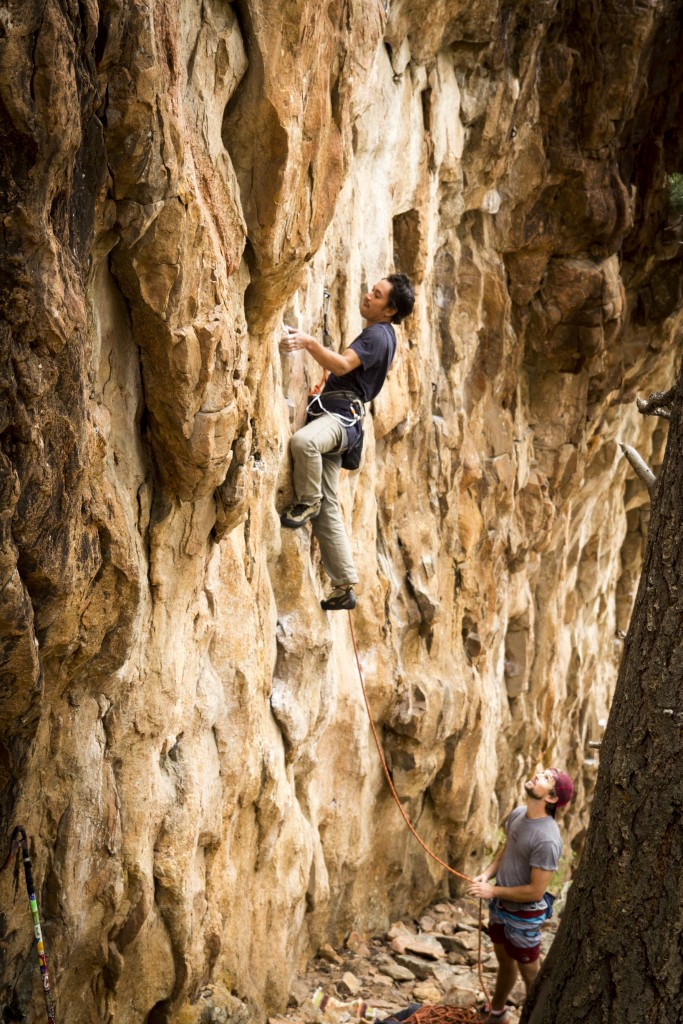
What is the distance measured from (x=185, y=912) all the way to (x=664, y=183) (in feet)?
32.0

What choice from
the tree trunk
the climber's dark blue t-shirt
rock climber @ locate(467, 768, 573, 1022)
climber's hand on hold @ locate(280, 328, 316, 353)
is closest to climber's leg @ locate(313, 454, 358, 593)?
the climber's dark blue t-shirt

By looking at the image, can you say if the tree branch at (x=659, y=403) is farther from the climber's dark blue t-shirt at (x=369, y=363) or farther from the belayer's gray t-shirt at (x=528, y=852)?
the belayer's gray t-shirt at (x=528, y=852)

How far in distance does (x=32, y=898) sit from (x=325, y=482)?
330 cm

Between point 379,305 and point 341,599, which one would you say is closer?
point 379,305

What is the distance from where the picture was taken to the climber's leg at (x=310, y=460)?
630 cm

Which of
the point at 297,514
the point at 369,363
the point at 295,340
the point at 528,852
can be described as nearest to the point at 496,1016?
the point at 528,852

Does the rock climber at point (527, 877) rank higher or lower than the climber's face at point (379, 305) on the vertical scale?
lower

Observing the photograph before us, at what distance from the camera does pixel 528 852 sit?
621cm

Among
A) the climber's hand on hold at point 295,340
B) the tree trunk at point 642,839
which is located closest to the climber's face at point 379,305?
the climber's hand on hold at point 295,340

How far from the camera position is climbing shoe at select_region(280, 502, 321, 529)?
21.4ft

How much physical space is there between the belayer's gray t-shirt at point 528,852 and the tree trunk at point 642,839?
114 cm

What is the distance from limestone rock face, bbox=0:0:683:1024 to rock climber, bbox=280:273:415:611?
19 cm

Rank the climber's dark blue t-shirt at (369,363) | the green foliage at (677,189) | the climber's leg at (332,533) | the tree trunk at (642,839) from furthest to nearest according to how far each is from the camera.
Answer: the green foliage at (677,189) < the climber's leg at (332,533) < the climber's dark blue t-shirt at (369,363) < the tree trunk at (642,839)

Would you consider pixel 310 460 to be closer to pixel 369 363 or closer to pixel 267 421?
pixel 267 421
